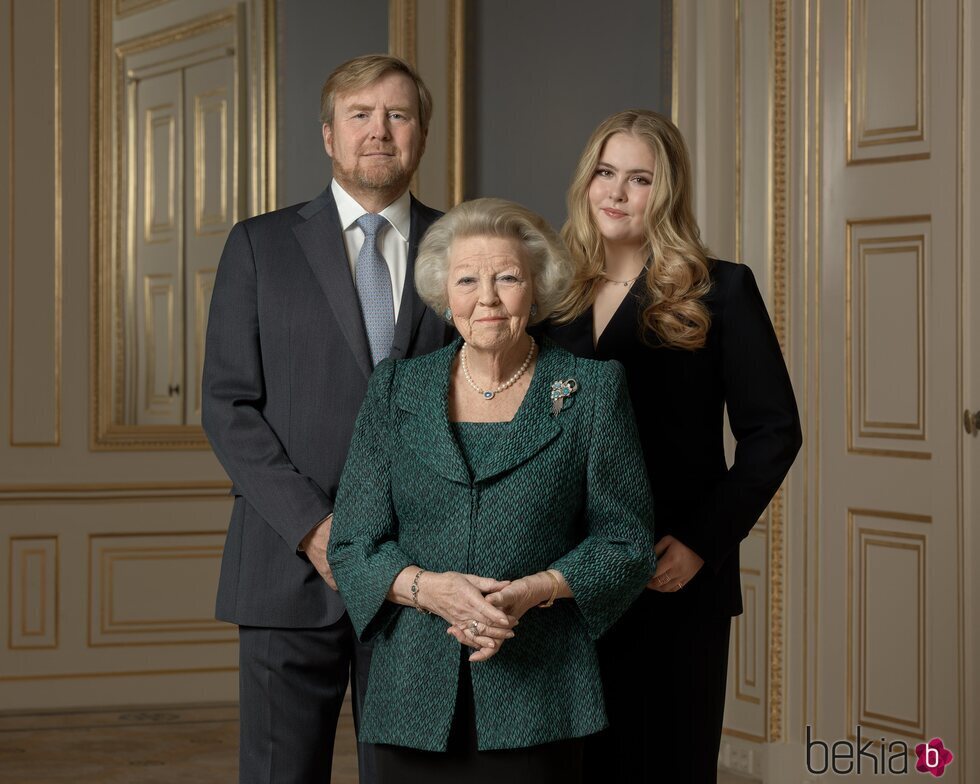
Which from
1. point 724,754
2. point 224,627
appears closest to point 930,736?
point 724,754

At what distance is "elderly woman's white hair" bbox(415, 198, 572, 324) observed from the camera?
178 cm

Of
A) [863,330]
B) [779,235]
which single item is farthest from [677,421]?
[779,235]

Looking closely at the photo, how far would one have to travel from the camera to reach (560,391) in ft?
5.78

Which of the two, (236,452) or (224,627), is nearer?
(236,452)

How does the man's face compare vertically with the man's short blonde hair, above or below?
below

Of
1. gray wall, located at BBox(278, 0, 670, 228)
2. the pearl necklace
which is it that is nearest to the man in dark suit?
the pearl necklace

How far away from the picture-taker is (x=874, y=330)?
3818mm

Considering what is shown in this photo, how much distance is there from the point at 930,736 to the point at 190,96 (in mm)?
3641

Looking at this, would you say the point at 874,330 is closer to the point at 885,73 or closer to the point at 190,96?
the point at 885,73

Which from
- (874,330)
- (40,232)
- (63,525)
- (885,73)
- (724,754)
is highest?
(885,73)

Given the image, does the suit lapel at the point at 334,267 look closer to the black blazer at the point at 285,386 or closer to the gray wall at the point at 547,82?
the black blazer at the point at 285,386

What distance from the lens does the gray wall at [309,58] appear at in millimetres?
4957

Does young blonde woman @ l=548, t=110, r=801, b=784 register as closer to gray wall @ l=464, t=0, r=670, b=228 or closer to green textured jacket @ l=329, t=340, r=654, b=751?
green textured jacket @ l=329, t=340, r=654, b=751

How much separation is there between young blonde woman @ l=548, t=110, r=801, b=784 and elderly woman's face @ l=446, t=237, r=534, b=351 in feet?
1.31
